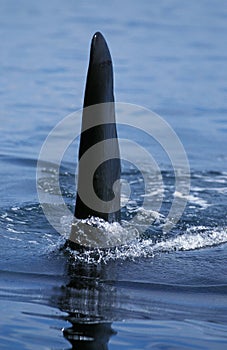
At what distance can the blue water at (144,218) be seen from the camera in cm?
644

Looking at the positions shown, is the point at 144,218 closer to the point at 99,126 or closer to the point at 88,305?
the point at 99,126

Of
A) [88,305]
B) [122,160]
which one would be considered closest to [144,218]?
[122,160]

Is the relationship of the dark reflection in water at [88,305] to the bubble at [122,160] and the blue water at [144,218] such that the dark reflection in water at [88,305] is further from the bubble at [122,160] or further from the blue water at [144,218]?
the bubble at [122,160]

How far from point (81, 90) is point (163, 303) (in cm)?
973

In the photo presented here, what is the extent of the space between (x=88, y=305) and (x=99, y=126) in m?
1.46

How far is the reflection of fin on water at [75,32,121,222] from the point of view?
7445 millimetres

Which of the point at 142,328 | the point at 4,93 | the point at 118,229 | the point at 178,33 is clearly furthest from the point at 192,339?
the point at 178,33

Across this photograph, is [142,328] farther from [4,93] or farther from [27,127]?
[4,93]

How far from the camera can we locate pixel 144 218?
9516 mm

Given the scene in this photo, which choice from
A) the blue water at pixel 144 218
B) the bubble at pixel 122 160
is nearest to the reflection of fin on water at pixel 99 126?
the bubble at pixel 122 160

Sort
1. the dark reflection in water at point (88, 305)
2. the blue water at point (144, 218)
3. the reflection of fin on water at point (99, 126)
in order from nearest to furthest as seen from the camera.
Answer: the dark reflection in water at point (88, 305), the blue water at point (144, 218), the reflection of fin on water at point (99, 126)

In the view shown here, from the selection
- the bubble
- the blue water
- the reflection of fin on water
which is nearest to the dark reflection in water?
the blue water

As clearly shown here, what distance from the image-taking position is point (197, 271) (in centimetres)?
754

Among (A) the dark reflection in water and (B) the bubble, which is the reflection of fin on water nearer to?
(B) the bubble
